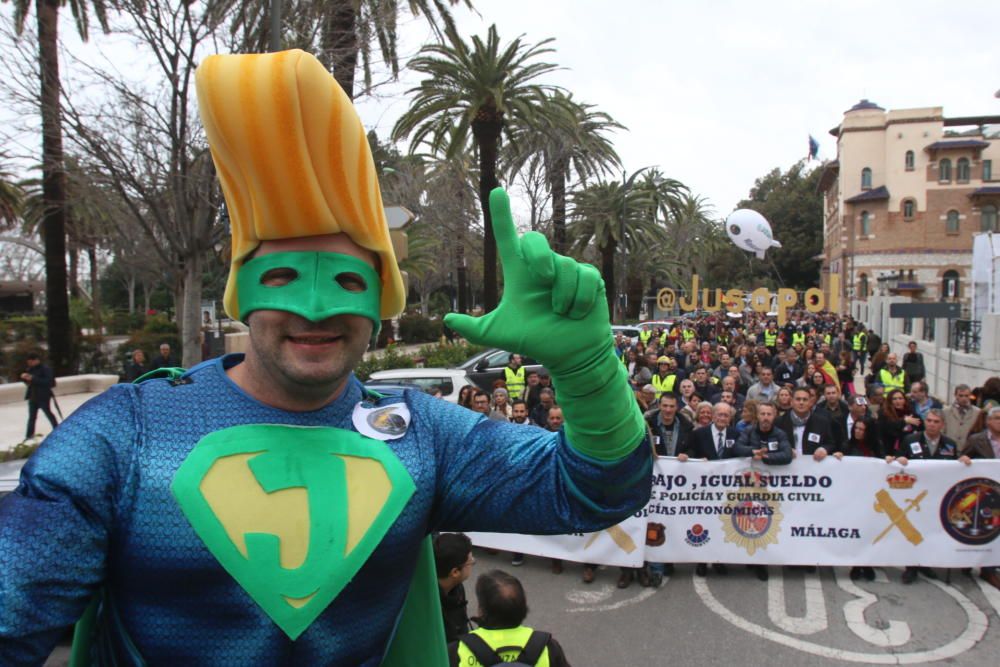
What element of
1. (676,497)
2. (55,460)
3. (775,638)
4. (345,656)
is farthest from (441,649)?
(676,497)

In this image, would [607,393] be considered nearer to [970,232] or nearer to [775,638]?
[775,638]

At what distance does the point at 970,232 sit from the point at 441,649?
5187 centimetres

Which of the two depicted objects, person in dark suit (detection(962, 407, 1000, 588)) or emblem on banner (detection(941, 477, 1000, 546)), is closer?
emblem on banner (detection(941, 477, 1000, 546))

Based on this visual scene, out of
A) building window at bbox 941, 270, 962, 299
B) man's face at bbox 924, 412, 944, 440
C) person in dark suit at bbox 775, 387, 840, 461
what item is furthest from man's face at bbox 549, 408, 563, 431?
building window at bbox 941, 270, 962, 299

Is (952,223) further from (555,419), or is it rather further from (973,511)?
(555,419)

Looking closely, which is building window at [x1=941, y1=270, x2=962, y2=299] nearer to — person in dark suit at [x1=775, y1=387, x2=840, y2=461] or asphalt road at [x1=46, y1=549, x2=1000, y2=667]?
person in dark suit at [x1=775, y1=387, x2=840, y2=461]

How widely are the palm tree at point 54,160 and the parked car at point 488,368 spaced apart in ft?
23.9

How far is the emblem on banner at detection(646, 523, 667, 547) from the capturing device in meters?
6.40

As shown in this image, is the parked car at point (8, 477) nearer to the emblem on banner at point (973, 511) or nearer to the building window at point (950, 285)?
the emblem on banner at point (973, 511)

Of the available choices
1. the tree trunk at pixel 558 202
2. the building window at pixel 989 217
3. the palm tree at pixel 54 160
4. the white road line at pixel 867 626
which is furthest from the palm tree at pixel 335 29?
the building window at pixel 989 217

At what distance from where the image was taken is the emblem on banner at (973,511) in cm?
620

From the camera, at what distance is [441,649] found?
1.99 m

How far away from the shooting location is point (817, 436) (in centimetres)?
688

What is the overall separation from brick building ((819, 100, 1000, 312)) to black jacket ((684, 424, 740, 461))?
40092 millimetres
